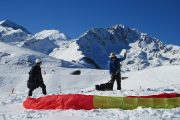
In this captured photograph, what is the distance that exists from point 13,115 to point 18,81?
58.9 metres

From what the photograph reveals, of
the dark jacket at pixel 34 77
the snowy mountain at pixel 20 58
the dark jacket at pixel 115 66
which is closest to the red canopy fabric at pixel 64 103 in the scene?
the dark jacket at pixel 34 77

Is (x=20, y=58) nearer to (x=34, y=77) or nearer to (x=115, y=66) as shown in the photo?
(x=34, y=77)

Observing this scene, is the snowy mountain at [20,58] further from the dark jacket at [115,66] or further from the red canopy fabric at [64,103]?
the red canopy fabric at [64,103]

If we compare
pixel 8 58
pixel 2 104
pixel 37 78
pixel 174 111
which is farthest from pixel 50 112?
pixel 8 58

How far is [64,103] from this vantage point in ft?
48.6

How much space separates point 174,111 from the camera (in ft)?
42.0

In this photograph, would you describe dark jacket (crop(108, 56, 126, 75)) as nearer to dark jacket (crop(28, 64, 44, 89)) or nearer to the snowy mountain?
dark jacket (crop(28, 64, 44, 89))

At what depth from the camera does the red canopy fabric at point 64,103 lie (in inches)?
575

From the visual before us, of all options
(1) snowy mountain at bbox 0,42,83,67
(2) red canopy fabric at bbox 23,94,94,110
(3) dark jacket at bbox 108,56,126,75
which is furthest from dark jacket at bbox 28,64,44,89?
(1) snowy mountain at bbox 0,42,83,67

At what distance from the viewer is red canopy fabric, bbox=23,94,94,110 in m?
14.6

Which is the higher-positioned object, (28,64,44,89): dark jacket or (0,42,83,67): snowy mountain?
(0,42,83,67): snowy mountain

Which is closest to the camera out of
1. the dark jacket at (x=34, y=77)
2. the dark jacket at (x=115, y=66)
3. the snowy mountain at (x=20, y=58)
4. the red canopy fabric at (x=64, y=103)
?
the red canopy fabric at (x=64, y=103)

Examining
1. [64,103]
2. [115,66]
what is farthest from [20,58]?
[64,103]

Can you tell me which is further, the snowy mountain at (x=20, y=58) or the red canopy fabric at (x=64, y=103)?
the snowy mountain at (x=20, y=58)
